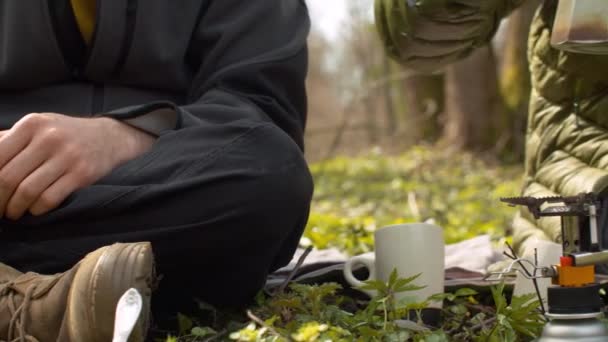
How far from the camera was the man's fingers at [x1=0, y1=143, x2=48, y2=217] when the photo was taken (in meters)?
1.84

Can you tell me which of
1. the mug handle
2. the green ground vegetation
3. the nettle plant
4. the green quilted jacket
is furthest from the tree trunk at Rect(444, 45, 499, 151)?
the nettle plant

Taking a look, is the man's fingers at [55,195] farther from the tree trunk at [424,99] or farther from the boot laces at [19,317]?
the tree trunk at [424,99]

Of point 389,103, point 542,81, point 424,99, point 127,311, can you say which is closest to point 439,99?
point 424,99

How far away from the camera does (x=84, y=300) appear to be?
5.24 feet

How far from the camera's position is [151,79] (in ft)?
7.53

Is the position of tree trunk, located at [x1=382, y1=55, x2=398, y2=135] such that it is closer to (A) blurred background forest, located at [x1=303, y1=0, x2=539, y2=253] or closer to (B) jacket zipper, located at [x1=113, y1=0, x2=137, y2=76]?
(A) blurred background forest, located at [x1=303, y1=0, x2=539, y2=253]

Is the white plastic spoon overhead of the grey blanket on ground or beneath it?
overhead

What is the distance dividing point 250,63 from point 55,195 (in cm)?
58

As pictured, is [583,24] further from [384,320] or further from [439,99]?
[439,99]

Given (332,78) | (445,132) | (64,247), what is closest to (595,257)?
(64,247)

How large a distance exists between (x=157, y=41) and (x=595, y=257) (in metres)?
1.17

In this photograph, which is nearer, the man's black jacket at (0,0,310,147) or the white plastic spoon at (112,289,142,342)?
the white plastic spoon at (112,289,142,342)

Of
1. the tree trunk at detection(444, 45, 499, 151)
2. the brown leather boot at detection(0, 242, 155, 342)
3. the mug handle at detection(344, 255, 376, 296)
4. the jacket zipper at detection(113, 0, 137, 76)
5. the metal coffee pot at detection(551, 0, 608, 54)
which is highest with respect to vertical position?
the metal coffee pot at detection(551, 0, 608, 54)

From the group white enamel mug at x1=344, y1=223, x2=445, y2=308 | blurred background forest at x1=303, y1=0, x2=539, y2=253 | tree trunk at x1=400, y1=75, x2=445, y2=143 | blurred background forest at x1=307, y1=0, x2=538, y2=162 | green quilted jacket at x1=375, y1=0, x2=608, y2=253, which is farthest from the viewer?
tree trunk at x1=400, y1=75, x2=445, y2=143
